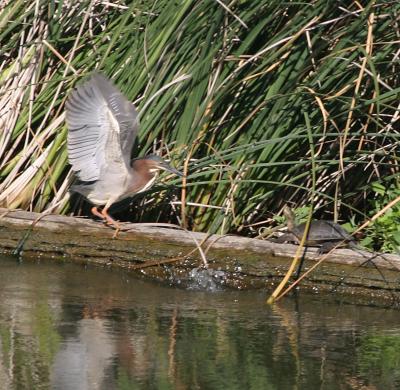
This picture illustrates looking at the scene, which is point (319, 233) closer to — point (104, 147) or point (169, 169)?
point (169, 169)

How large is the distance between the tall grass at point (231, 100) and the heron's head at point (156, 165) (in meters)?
0.11

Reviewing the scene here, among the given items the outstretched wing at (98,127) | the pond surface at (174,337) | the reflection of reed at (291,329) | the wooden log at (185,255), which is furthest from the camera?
the outstretched wing at (98,127)

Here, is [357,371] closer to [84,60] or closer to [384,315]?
[384,315]

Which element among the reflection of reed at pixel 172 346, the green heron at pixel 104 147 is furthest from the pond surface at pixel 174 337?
the green heron at pixel 104 147

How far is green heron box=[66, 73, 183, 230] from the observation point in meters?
6.03

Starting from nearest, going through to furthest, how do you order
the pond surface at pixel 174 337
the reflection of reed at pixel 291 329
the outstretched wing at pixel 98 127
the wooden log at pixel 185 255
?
the pond surface at pixel 174 337, the reflection of reed at pixel 291 329, the wooden log at pixel 185 255, the outstretched wing at pixel 98 127

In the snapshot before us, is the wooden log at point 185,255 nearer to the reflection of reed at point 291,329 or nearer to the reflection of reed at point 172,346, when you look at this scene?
the reflection of reed at point 291,329

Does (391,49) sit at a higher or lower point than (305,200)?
higher

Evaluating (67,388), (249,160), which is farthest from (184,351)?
(249,160)

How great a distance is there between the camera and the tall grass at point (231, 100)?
5.91 metres

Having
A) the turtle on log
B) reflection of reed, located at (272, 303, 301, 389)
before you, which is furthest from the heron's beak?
reflection of reed, located at (272, 303, 301, 389)

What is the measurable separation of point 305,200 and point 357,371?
2.17m

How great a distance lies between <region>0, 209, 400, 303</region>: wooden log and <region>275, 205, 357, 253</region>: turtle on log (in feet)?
0.47

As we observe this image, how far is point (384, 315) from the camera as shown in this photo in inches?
207
